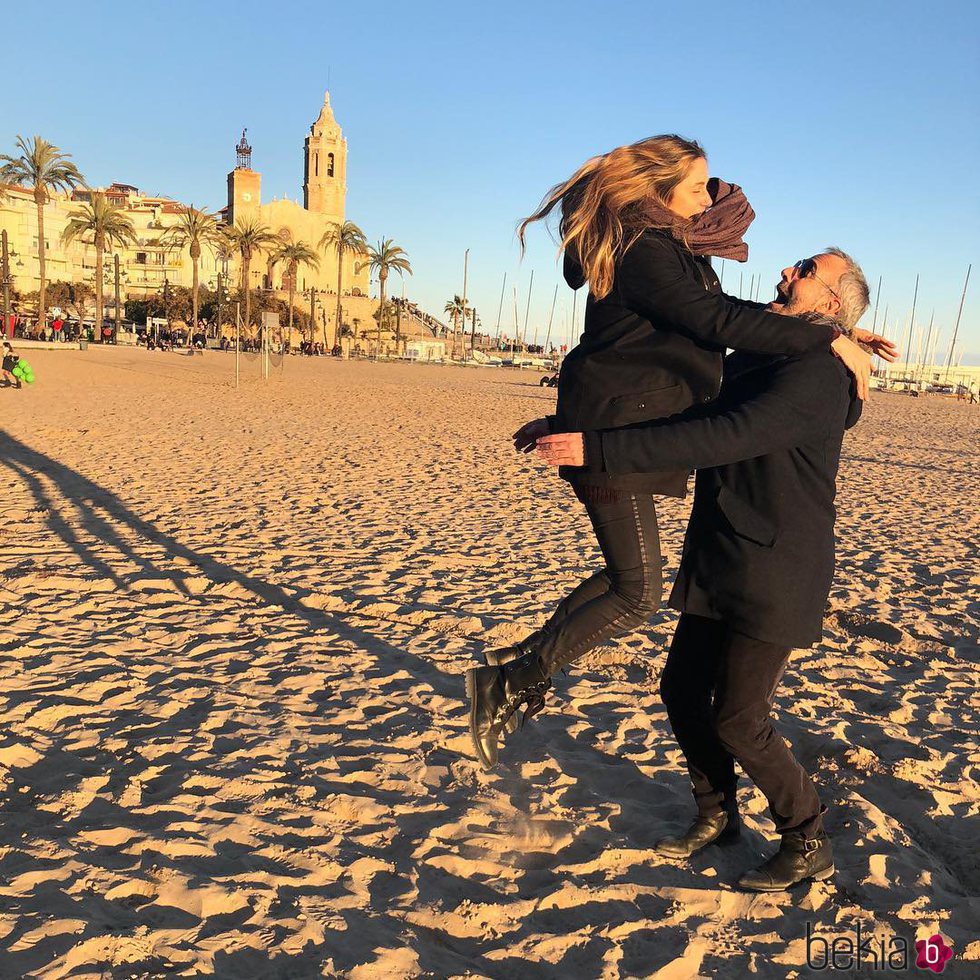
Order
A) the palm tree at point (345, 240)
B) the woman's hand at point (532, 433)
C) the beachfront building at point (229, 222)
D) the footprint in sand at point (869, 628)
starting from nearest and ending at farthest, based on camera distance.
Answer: the woman's hand at point (532, 433) → the footprint in sand at point (869, 628) → the palm tree at point (345, 240) → the beachfront building at point (229, 222)

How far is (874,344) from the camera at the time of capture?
7.86 feet

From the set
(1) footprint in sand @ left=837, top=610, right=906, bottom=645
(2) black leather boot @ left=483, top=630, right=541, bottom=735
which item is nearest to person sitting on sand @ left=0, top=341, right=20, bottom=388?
(1) footprint in sand @ left=837, top=610, right=906, bottom=645

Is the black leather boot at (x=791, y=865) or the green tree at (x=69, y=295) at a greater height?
the green tree at (x=69, y=295)

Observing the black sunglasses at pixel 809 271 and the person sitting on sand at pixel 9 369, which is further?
the person sitting on sand at pixel 9 369

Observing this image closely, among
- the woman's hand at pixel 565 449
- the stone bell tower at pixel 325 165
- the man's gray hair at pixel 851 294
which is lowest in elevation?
the woman's hand at pixel 565 449

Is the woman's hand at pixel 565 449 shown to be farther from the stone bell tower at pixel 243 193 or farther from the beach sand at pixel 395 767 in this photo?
the stone bell tower at pixel 243 193

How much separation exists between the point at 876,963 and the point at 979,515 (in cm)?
907

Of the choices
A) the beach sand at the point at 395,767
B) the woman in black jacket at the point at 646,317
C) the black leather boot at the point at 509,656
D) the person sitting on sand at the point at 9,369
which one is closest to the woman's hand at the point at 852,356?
the woman in black jacket at the point at 646,317

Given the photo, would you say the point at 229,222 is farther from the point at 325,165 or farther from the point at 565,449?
the point at 565,449

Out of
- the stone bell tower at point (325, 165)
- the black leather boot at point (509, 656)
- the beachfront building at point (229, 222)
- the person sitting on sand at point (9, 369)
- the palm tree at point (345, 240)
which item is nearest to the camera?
the black leather boot at point (509, 656)

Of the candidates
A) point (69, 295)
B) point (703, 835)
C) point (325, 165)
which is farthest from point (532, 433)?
point (325, 165)

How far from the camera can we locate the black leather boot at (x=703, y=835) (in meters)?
2.64

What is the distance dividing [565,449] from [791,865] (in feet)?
4.46

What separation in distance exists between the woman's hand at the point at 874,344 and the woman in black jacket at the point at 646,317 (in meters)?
0.01
